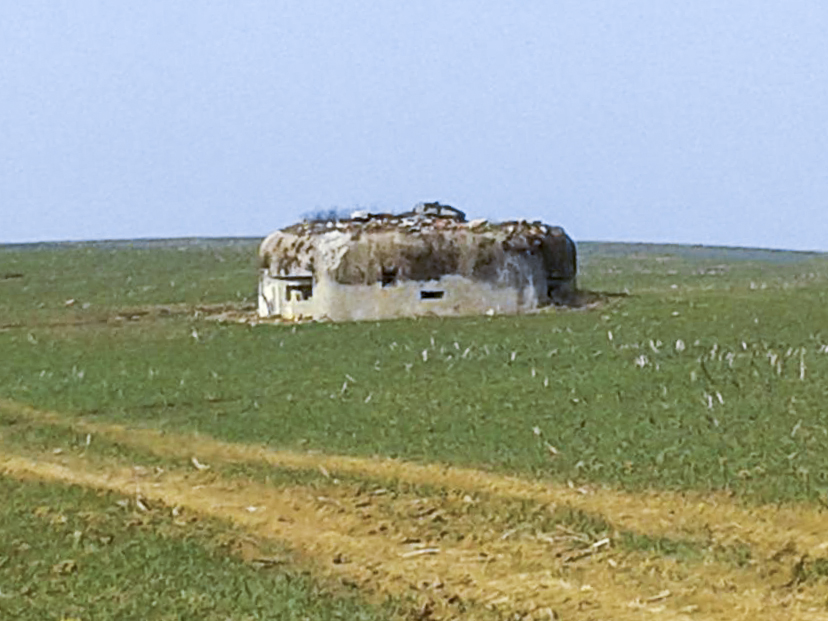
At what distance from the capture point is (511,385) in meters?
16.3

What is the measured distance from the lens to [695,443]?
12.4 metres

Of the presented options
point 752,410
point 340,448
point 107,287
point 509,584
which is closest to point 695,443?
point 752,410

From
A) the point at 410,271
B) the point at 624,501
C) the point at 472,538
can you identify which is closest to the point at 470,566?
the point at 472,538

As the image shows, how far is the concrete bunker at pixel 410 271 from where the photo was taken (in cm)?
2508

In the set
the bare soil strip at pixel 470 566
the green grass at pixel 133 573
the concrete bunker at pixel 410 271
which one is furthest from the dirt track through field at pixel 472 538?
the concrete bunker at pixel 410 271

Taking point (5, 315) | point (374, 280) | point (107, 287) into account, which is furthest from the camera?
point (107, 287)

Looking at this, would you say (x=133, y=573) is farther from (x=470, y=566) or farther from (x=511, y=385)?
(x=511, y=385)

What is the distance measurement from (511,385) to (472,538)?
6.51 meters

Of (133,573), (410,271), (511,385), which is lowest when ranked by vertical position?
(133,573)

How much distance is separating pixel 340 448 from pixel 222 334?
9.95 metres

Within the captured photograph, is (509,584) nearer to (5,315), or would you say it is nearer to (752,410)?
(752,410)

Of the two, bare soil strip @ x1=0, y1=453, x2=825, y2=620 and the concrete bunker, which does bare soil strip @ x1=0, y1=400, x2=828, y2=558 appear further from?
the concrete bunker

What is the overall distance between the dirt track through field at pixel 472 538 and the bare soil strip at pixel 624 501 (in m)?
0.02

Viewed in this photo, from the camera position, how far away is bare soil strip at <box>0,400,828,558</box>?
958 cm
